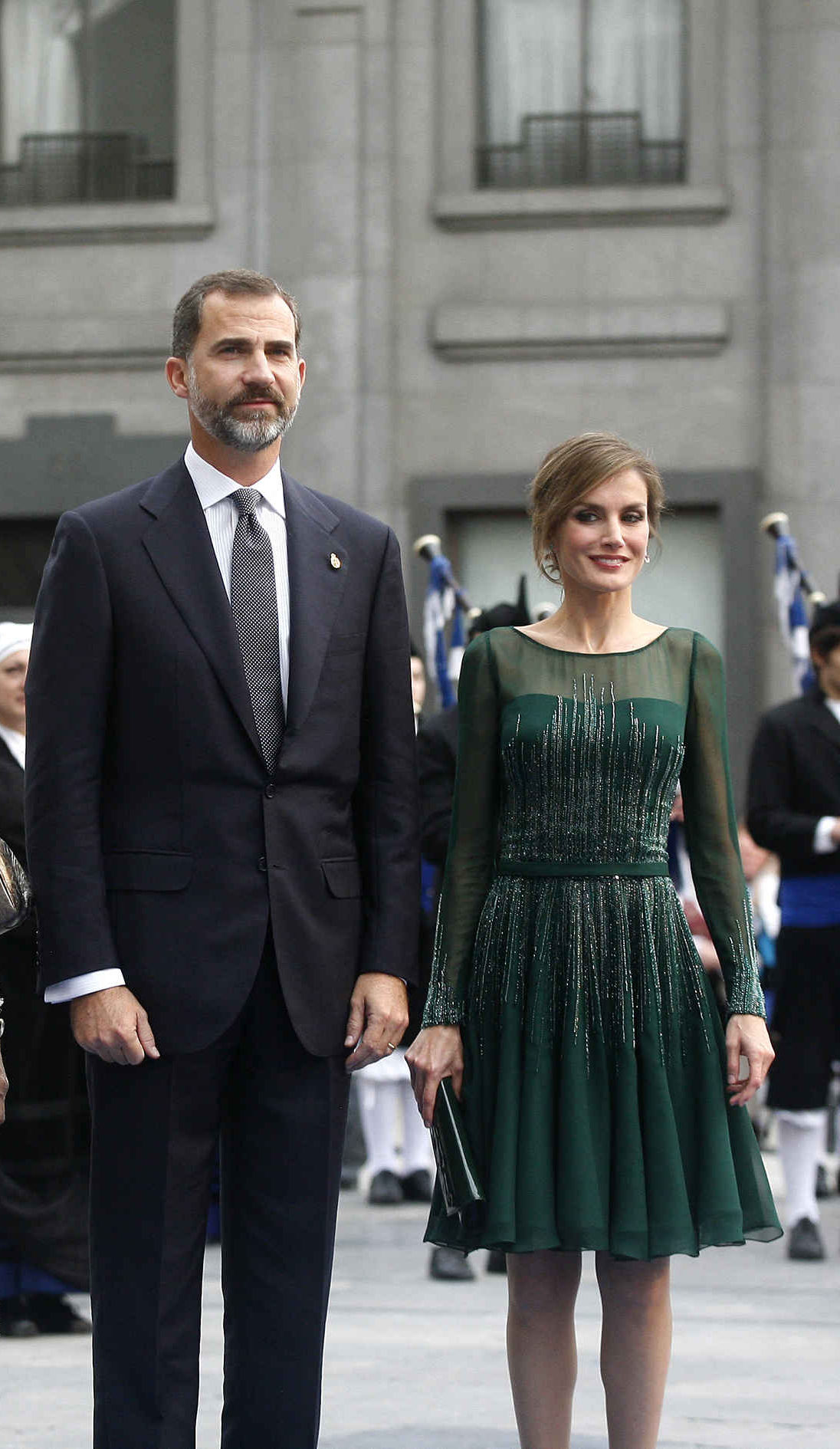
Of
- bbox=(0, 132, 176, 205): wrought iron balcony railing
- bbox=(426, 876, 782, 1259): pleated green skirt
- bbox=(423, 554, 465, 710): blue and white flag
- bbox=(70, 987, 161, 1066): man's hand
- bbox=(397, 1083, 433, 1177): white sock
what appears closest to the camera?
bbox=(70, 987, 161, 1066): man's hand

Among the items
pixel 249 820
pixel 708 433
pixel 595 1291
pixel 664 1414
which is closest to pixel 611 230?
pixel 708 433

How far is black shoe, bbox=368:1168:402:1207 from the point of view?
9391 millimetres

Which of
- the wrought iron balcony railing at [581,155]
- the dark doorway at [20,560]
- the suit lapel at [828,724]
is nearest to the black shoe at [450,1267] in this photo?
the suit lapel at [828,724]

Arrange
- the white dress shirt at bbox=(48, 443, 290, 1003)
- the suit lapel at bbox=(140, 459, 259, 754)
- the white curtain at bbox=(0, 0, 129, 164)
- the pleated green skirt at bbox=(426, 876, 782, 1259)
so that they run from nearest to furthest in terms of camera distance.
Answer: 1. the suit lapel at bbox=(140, 459, 259, 754)
2. the white dress shirt at bbox=(48, 443, 290, 1003)
3. the pleated green skirt at bbox=(426, 876, 782, 1259)
4. the white curtain at bbox=(0, 0, 129, 164)

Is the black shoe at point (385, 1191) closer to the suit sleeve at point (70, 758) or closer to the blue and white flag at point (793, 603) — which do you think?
the blue and white flag at point (793, 603)

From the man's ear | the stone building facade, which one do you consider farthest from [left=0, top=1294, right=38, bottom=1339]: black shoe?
the stone building facade

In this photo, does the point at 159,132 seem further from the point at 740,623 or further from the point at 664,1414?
the point at 664,1414

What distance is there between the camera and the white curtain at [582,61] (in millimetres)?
15805

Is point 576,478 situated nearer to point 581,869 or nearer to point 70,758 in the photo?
point 581,869

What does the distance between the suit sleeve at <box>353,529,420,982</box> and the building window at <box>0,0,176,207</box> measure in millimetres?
12748

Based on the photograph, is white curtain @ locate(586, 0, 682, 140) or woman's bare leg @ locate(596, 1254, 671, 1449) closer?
woman's bare leg @ locate(596, 1254, 671, 1449)

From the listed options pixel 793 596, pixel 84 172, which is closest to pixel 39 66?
pixel 84 172

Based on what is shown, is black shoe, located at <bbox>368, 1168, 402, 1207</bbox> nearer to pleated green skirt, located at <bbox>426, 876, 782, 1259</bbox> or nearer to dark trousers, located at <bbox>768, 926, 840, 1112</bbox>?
dark trousers, located at <bbox>768, 926, 840, 1112</bbox>

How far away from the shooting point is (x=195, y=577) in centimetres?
397
